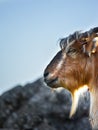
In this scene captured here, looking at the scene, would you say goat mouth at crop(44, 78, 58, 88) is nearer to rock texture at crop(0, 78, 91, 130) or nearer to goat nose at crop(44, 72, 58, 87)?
goat nose at crop(44, 72, 58, 87)

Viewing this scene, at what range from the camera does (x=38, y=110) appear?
1631cm

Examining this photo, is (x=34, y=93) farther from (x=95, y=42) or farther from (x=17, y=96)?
(x=95, y=42)

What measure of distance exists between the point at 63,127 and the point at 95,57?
27.0 feet

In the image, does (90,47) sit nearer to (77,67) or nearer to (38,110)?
(77,67)

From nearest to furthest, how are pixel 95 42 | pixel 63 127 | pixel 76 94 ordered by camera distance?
pixel 95 42, pixel 76 94, pixel 63 127

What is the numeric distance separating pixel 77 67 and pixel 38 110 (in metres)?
8.72

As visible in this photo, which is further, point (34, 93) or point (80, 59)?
point (34, 93)

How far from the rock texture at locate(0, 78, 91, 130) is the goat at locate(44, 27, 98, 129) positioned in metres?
7.14

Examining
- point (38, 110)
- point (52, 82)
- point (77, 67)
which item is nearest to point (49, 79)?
point (52, 82)

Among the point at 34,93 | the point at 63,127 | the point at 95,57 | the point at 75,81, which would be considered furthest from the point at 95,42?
the point at 34,93

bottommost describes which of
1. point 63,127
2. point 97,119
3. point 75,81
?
point 63,127

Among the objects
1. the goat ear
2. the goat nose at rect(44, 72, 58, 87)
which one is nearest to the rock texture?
the goat nose at rect(44, 72, 58, 87)

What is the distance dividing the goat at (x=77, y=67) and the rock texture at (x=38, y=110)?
7.14m

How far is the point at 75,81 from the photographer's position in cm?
789
